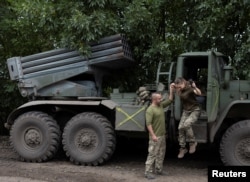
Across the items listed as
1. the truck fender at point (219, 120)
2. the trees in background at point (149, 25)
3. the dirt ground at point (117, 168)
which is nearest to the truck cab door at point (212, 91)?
the truck fender at point (219, 120)

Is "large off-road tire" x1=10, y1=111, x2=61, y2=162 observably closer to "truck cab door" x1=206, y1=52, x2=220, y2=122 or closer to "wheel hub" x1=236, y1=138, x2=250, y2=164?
"truck cab door" x1=206, y1=52, x2=220, y2=122

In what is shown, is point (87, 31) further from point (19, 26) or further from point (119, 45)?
point (19, 26)

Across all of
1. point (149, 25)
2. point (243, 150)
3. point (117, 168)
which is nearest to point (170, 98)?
point (243, 150)

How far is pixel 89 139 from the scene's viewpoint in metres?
9.38

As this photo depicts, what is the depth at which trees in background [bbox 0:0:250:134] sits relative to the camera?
10.0 m

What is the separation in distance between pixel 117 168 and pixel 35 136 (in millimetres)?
1894

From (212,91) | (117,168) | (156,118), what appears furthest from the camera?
(117,168)

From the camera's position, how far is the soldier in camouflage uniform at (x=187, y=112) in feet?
27.8

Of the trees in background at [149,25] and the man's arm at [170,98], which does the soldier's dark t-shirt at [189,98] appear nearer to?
the man's arm at [170,98]

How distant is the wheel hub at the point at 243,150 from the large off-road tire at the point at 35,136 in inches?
147

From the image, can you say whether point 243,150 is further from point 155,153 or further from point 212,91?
point 155,153

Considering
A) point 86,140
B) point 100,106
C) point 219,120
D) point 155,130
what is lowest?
point 86,140

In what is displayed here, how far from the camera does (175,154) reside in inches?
420

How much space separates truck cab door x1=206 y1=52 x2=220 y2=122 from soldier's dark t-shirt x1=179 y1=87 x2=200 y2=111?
24 centimetres
